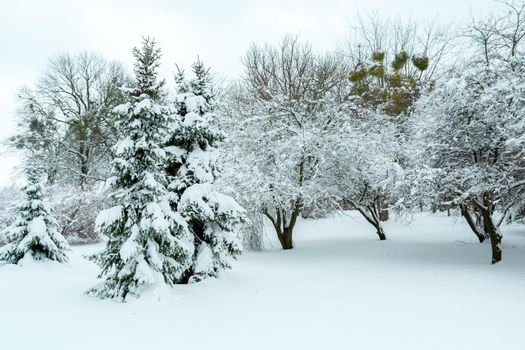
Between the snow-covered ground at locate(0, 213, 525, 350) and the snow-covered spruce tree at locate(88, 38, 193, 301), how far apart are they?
44cm

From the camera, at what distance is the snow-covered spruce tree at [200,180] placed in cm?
841

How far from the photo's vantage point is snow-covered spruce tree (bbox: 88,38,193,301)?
6.71 m

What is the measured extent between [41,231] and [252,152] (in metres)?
7.45

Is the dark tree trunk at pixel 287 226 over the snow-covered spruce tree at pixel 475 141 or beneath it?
beneath

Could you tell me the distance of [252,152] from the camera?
14.9 metres

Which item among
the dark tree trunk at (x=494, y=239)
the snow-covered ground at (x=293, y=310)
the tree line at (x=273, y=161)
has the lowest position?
the snow-covered ground at (x=293, y=310)

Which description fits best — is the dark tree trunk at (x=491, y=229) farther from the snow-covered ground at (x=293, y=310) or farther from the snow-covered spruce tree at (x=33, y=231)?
the snow-covered spruce tree at (x=33, y=231)

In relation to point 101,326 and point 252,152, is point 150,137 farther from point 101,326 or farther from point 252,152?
point 252,152

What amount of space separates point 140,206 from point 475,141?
826 centimetres

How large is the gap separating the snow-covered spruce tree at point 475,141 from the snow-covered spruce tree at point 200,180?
4.80 m

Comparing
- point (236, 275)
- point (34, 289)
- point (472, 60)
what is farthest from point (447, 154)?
point (34, 289)

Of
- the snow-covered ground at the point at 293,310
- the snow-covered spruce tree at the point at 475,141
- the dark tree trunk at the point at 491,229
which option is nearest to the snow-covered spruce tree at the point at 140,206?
the snow-covered ground at the point at 293,310

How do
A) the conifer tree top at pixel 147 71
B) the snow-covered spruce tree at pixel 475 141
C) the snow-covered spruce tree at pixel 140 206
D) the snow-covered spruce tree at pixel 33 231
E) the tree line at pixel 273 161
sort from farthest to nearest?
the snow-covered spruce tree at pixel 33 231 → the snow-covered spruce tree at pixel 475 141 → the conifer tree top at pixel 147 71 → the tree line at pixel 273 161 → the snow-covered spruce tree at pixel 140 206

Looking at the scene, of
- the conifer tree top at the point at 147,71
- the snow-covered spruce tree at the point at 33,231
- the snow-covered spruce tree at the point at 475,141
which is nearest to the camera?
the conifer tree top at the point at 147,71
